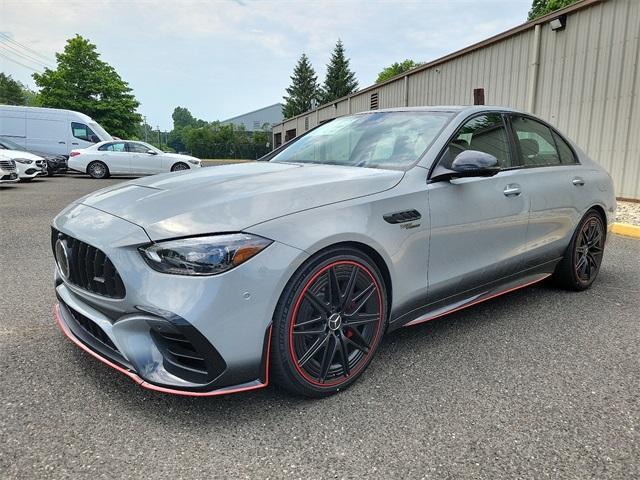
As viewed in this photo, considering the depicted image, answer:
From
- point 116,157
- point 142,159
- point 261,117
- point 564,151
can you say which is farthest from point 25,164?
point 261,117

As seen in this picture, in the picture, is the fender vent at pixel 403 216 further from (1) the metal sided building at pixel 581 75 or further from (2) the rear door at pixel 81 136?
(2) the rear door at pixel 81 136

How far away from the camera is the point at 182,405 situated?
225 centimetres

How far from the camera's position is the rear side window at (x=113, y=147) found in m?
17.5

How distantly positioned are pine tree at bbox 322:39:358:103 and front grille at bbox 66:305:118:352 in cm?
6023

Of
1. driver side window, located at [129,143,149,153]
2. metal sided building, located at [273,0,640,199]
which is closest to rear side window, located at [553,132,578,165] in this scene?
metal sided building, located at [273,0,640,199]

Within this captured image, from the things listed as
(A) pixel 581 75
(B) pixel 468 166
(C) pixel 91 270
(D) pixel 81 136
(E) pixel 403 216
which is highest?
(A) pixel 581 75

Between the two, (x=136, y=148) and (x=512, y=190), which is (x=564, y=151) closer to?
(x=512, y=190)

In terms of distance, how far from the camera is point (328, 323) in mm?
2293

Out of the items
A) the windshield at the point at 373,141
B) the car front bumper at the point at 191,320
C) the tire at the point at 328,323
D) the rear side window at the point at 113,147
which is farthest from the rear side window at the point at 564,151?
the rear side window at the point at 113,147

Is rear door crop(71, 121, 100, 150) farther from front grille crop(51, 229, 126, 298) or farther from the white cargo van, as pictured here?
front grille crop(51, 229, 126, 298)

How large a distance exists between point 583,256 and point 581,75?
7536mm

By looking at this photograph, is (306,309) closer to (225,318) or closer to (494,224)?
(225,318)

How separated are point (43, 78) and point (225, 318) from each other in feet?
136

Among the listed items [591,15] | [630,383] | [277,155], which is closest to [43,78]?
[591,15]
